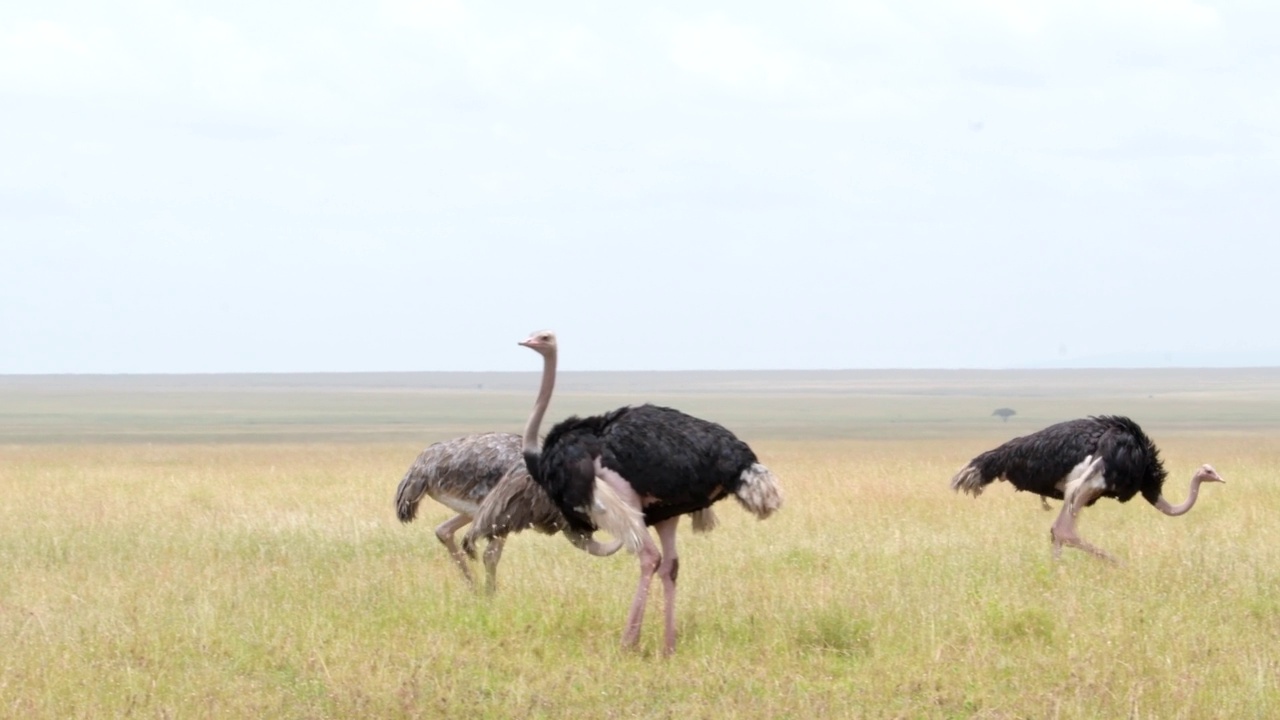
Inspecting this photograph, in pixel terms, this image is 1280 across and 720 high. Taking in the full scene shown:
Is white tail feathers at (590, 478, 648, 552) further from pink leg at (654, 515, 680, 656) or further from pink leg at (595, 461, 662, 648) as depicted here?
pink leg at (654, 515, 680, 656)

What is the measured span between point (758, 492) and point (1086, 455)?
3.74 metres

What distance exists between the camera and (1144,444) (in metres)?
10.4

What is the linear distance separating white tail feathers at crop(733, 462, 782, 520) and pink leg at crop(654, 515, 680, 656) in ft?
1.35

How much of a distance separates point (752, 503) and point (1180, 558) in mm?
3772

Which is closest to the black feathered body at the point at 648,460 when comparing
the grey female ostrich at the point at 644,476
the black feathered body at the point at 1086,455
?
the grey female ostrich at the point at 644,476

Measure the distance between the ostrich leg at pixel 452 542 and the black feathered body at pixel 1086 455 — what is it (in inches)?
134

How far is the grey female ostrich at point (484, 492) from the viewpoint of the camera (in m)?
8.56

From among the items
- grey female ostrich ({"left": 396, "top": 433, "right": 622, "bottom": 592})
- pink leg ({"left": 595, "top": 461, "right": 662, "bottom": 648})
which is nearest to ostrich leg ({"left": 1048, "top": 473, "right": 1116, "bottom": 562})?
grey female ostrich ({"left": 396, "top": 433, "right": 622, "bottom": 592})

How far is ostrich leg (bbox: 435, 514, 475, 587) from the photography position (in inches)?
362

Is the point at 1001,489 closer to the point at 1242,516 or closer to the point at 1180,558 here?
the point at 1242,516

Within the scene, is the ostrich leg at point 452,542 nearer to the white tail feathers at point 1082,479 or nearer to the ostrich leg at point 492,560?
the ostrich leg at point 492,560

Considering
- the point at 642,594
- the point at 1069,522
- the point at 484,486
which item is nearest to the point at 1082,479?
the point at 1069,522

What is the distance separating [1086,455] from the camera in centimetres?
1027

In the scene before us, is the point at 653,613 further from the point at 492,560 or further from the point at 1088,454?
the point at 1088,454
